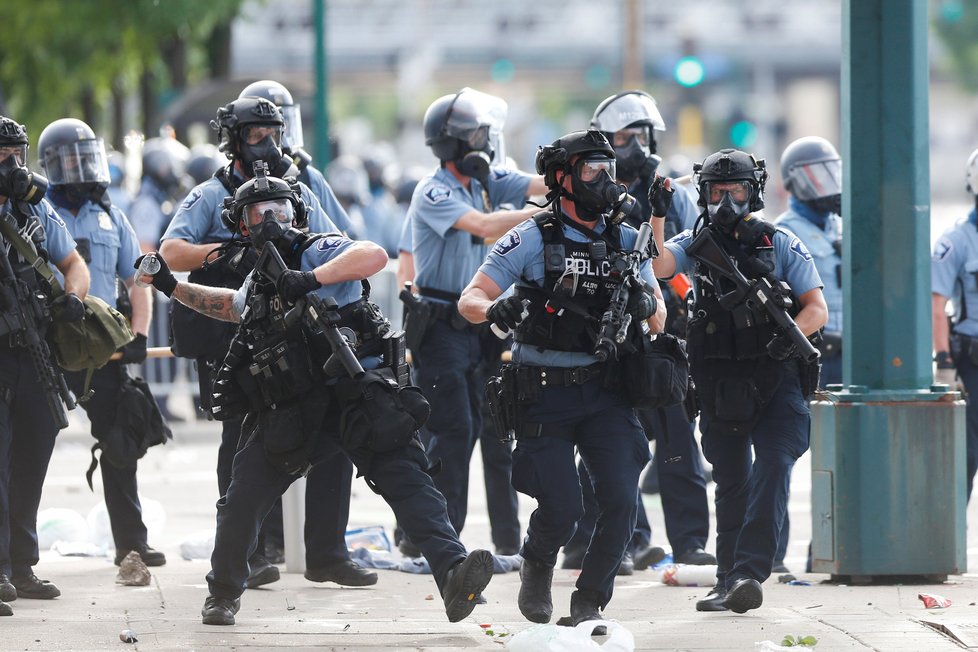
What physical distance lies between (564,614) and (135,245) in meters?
2.92

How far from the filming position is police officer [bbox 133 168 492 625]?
23.8ft

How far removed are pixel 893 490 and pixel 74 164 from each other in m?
4.11

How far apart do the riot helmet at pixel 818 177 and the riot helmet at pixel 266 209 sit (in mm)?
3097

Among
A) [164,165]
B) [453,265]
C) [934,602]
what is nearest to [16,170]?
[453,265]

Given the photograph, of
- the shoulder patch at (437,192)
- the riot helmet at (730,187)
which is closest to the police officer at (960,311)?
the riot helmet at (730,187)

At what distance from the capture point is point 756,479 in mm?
7973

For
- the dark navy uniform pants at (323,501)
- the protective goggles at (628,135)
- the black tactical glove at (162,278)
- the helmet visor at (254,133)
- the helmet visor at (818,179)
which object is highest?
the protective goggles at (628,135)

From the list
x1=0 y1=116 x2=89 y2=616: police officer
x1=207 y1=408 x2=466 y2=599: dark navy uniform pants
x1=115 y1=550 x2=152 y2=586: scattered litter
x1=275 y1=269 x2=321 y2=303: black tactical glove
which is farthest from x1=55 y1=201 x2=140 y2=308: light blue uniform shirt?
x1=275 y1=269 x2=321 y2=303: black tactical glove

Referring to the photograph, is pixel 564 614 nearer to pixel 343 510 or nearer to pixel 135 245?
pixel 343 510

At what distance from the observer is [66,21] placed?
2319 centimetres

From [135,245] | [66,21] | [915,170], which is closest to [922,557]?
[915,170]

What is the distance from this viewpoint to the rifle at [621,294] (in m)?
7.08

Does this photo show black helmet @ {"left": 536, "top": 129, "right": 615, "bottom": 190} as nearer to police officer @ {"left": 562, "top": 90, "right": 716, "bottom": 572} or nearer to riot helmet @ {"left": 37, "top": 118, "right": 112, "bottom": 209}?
police officer @ {"left": 562, "top": 90, "right": 716, "bottom": 572}

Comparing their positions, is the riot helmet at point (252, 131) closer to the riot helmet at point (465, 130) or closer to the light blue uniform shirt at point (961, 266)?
the riot helmet at point (465, 130)
